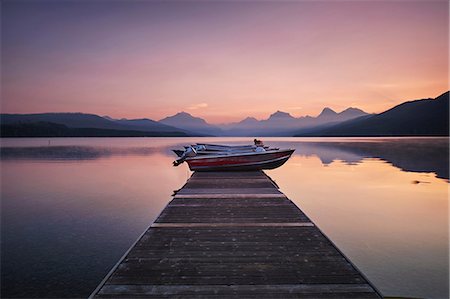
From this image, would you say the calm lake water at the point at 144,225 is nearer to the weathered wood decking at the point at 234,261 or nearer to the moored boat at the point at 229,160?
the weathered wood decking at the point at 234,261

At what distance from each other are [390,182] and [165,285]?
849 inches

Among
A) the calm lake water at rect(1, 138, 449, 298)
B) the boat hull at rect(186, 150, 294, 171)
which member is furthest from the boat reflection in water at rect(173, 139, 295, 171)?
the calm lake water at rect(1, 138, 449, 298)

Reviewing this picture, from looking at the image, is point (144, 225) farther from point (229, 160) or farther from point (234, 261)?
point (229, 160)

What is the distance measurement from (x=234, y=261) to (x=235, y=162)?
1369 centimetres

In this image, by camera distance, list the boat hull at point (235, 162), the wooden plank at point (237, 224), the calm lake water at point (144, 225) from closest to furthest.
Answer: the calm lake water at point (144, 225) < the wooden plank at point (237, 224) < the boat hull at point (235, 162)

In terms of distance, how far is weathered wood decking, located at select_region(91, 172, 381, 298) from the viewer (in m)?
4.54

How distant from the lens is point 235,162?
19.1 m

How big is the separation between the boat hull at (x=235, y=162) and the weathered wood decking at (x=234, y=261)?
991cm

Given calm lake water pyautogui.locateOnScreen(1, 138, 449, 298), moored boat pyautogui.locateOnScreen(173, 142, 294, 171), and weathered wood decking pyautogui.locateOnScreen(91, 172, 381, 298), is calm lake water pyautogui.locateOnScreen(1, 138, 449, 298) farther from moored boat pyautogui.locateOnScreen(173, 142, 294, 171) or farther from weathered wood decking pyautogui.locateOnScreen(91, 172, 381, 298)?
moored boat pyautogui.locateOnScreen(173, 142, 294, 171)

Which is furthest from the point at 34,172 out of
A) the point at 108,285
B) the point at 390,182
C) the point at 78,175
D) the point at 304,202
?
the point at 390,182

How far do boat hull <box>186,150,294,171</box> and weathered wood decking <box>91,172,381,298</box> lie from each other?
991cm

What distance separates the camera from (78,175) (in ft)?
82.4

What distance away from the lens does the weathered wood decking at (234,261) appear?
14.9 ft

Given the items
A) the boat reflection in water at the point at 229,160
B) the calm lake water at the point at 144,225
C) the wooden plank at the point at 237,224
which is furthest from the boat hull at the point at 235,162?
the wooden plank at the point at 237,224
